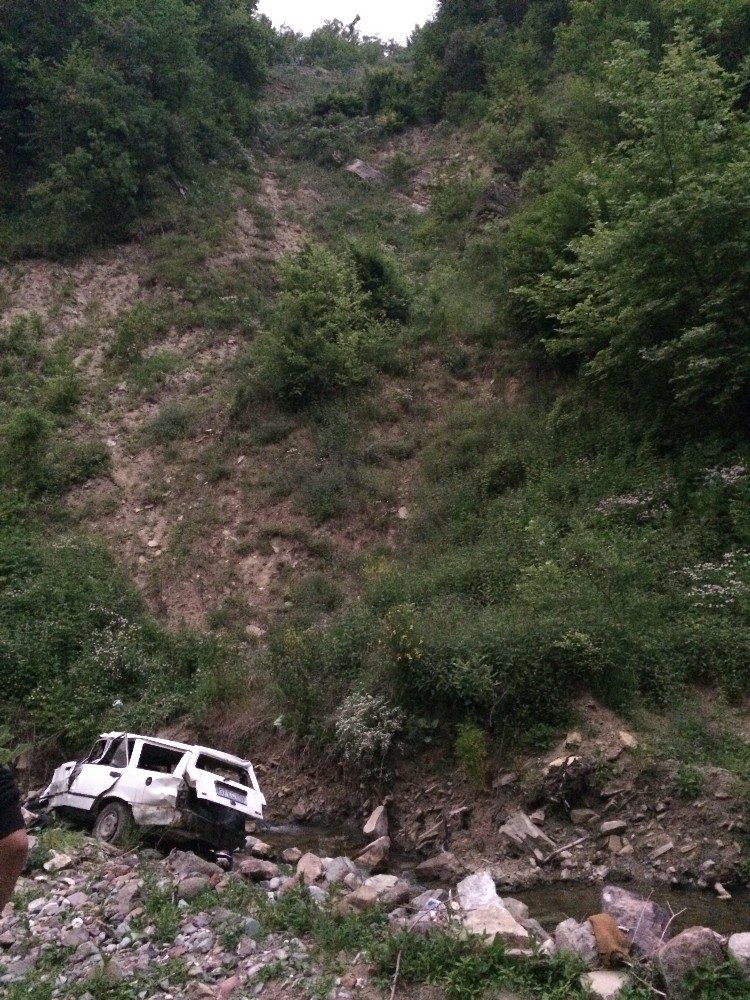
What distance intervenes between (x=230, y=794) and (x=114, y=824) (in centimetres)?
145

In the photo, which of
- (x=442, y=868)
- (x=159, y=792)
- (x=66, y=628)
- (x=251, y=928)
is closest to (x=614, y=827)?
(x=442, y=868)

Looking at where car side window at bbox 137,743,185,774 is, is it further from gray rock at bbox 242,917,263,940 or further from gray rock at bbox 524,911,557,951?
gray rock at bbox 524,911,557,951

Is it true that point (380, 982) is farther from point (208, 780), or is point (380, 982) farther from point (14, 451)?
point (14, 451)

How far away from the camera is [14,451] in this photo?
18406 mm

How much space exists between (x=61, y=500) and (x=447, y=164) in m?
19.0

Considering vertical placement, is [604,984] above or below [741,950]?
below

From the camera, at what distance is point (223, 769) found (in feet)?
34.8

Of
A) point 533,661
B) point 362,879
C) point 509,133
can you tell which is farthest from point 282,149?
point 362,879

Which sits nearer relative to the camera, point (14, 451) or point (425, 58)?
point (14, 451)

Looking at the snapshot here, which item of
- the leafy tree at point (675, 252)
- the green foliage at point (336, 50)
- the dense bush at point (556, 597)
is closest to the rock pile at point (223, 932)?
the dense bush at point (556, 597)

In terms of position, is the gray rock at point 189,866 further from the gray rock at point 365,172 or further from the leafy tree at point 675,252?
the gray rock at point 365,172

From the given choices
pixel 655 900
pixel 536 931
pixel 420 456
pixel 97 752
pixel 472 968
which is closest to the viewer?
pixel 472 968

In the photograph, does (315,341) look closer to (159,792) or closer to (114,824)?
(159,792)

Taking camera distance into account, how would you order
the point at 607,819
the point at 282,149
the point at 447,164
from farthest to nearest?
the point at 282,149
the point at 447,164
the point at 607,819
